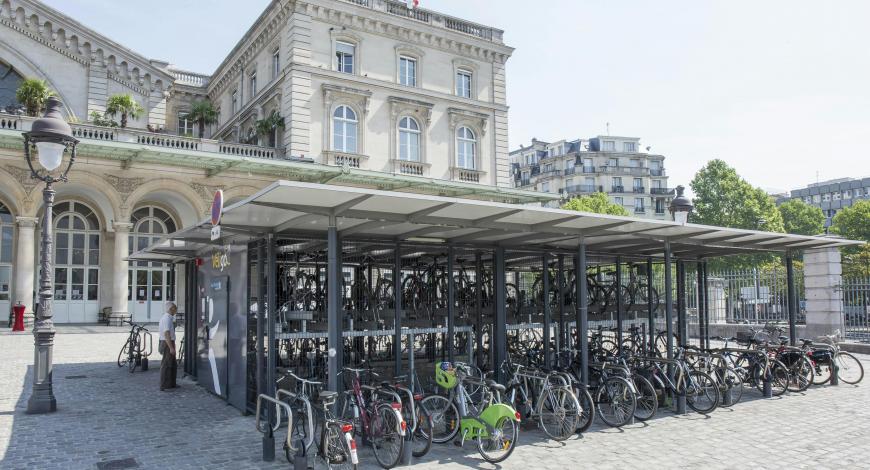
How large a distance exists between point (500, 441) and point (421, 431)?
947 mm

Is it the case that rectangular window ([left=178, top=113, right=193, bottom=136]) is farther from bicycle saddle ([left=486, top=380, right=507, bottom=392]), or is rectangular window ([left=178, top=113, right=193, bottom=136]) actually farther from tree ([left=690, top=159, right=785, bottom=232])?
tree ([left=690, top=159, right=785, bottom=232])

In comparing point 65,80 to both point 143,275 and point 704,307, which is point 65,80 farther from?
point 704,307

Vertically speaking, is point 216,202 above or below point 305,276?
above

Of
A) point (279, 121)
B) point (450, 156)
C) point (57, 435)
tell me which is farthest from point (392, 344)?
point (450, 156)

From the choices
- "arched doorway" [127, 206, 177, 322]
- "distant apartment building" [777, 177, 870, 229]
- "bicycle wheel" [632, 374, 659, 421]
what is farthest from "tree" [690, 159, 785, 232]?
"distant apartment building" [777, 177, 870, 229]

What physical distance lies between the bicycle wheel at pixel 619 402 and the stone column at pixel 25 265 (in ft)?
78.2

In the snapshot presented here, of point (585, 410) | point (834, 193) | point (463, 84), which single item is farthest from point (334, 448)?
point (834, 193)

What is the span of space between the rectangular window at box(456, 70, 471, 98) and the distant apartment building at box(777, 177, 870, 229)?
95.6m

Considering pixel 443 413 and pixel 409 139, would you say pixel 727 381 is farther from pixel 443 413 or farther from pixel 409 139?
pixel 409 139

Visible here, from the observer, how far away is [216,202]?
8023 mm

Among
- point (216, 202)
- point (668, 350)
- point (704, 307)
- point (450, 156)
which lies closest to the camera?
point (216, 202)

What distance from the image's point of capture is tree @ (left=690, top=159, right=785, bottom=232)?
5100 cm

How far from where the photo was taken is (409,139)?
113 feet

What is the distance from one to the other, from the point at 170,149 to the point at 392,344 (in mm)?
16252
